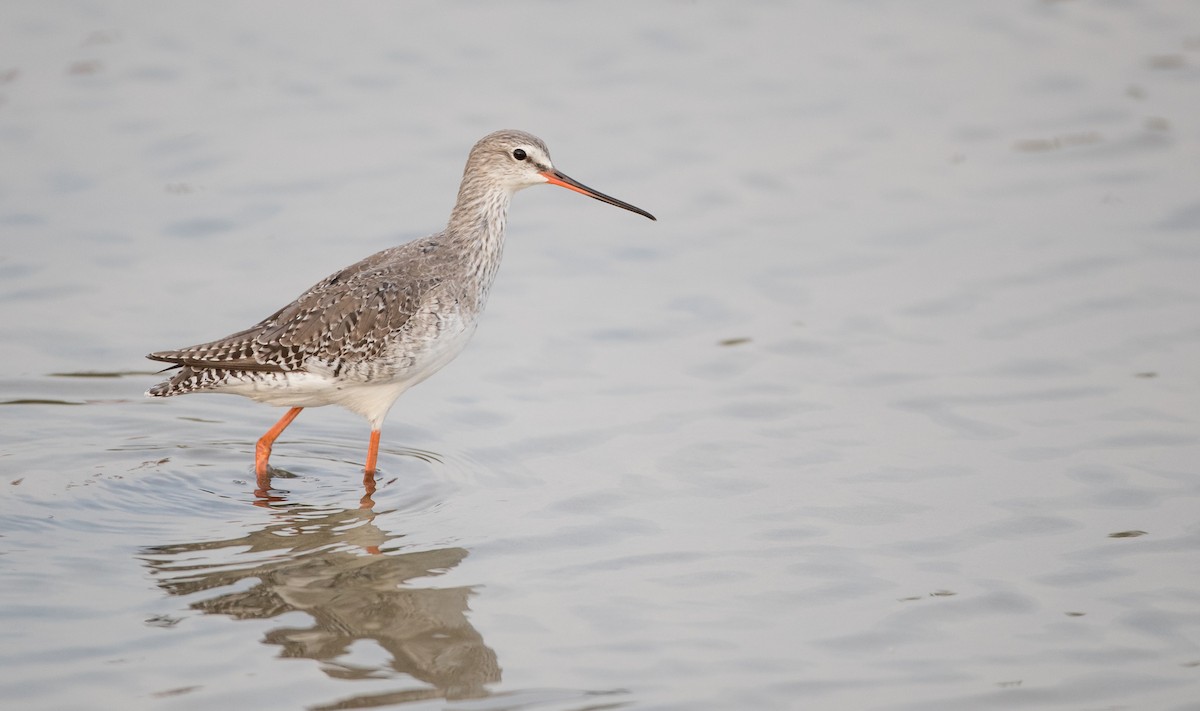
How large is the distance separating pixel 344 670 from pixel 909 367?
573 centimetres

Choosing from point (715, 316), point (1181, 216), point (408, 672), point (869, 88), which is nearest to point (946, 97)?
point (869, 88)

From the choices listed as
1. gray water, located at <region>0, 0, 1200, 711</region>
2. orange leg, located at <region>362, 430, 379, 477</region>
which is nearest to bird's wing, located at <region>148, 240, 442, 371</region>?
orange leg, located at <region>362, 430, 379, 477</region>

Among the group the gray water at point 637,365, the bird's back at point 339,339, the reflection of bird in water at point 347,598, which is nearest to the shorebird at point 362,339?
the bird's back at point 339,339

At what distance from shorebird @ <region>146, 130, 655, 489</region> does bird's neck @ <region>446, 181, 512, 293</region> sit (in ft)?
0.03

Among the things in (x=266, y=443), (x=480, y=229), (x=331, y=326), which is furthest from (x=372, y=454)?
(x=480, y=229)

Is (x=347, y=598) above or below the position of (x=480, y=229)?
below

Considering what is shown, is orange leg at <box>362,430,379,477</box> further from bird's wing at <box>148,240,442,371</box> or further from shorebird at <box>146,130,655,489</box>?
bird's wing at <box>148,240,442,371</box>

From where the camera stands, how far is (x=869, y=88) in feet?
55.5

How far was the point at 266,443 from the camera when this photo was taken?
10.2 meters

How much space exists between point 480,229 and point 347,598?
3.13 meters

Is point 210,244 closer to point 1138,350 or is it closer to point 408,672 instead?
point 408,672

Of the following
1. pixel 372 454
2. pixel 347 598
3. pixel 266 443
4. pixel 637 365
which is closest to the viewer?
pixel 347 598

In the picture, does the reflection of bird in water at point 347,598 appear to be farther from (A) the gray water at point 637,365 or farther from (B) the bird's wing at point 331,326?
(B) the bird's wing at point 331,326

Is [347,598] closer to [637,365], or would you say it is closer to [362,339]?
[362,339]
